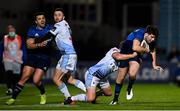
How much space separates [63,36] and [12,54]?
7.07 metres

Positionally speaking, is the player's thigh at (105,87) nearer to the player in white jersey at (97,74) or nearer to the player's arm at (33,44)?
the player in white jersey at (97,74)

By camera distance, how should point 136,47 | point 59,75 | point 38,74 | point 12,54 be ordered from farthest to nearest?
point 12,54 → point 38,74 → point 59,75 → point 136,47

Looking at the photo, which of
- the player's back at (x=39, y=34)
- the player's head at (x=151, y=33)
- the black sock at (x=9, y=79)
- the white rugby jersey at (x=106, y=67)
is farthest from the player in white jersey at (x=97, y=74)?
the black sock at (x=9, y=79)

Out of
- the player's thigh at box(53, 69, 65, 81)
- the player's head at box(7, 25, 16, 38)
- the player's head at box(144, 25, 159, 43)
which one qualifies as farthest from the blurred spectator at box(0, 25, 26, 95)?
the player's head at box(144, 25, 159, 43)

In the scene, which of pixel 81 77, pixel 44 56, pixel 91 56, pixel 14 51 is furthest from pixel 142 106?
pixel 91 56

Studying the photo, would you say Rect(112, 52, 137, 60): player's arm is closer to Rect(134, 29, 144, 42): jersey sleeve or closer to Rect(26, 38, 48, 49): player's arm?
Rect(134, 29, 144, 42): jersey sleeve

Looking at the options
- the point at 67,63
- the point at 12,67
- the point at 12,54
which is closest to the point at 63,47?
the point at 67,63

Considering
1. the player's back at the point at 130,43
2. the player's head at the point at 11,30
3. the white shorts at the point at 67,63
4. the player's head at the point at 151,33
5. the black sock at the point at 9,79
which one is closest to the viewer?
the player's head at the point at 151,33

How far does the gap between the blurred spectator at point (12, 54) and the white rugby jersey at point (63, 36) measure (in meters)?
6.39

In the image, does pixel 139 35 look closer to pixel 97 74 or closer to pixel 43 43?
pixel 97 74

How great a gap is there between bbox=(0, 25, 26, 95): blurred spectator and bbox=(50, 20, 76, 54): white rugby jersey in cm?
639

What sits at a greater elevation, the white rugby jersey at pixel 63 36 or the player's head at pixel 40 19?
the player's head at pixel 40 19

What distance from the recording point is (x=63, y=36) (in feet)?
57.7

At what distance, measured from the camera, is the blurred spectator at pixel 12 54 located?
24094 millimetres
